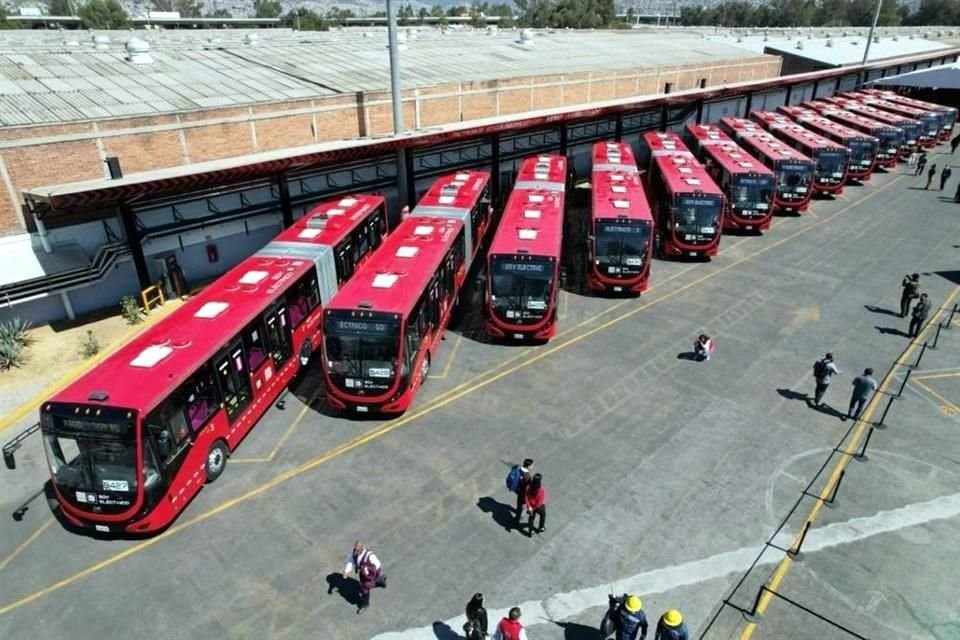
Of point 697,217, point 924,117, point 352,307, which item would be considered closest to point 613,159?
point 697,217

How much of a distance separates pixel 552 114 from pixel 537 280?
16.3 meters

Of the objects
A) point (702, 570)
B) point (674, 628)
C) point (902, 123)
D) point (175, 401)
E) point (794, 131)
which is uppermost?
point (794, 131)

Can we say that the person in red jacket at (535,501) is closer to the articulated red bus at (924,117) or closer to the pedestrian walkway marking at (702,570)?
the pedestrian walkway marking at (702,570)

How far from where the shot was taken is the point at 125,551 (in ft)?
39.4

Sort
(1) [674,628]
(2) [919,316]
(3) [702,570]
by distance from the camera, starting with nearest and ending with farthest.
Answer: (1) [674,628] < (3) [702,570] < (2) [919,316]

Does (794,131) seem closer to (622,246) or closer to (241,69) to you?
(622,246)

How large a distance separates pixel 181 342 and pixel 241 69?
2214cm

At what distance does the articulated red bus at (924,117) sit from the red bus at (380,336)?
49874 millimetres

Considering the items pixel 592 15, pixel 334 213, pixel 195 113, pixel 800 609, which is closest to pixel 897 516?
pixel 800 609

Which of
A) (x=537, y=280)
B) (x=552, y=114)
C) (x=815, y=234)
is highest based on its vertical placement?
(x=552, y=114)

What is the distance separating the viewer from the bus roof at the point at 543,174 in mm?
26516

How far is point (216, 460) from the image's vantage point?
13727 mm

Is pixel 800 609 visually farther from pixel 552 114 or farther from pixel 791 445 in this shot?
pixel 552 114

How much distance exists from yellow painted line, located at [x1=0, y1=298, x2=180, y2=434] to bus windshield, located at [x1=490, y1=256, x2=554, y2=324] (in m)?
12.4
